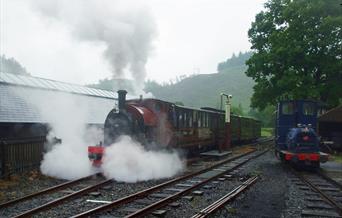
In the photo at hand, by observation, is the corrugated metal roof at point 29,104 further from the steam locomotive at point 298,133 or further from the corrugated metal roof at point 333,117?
the corrugated metal roof at point 333,117

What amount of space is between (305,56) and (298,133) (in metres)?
12.3

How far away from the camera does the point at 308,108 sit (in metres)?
16.6

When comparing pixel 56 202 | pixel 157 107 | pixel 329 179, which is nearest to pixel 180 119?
pixel 157 107

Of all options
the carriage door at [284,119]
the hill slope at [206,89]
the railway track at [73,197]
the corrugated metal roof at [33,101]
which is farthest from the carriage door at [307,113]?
→ the hill slope at [206,89]

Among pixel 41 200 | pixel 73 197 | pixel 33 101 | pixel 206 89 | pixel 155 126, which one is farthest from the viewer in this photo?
pixel 206 89

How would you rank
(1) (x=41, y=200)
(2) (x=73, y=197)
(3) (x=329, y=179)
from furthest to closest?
(3) (x=329, y=179) < (2) (x=73, y=197) < (1) (x=41, y=200)

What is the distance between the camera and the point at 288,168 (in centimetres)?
1619

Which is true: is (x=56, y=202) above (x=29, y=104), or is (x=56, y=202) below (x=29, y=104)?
below

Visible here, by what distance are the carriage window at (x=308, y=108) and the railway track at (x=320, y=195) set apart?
9.68 ft

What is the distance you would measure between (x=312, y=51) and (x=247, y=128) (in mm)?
9582

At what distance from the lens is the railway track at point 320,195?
26.8 ft

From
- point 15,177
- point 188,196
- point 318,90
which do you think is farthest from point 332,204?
point 318,90

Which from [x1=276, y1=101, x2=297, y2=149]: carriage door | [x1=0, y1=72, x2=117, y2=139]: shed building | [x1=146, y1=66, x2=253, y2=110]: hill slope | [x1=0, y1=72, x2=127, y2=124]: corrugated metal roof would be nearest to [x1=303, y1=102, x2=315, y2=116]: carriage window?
[x1=276, y1=101, x2=297, y2=149]: carriage door

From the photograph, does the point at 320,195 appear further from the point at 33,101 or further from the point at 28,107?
the point at 33,101
